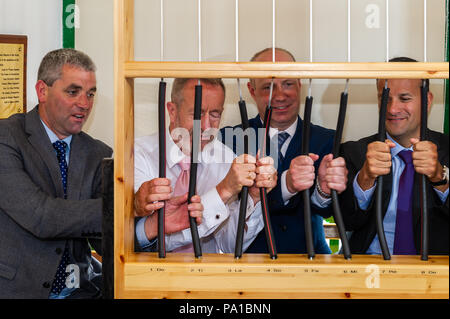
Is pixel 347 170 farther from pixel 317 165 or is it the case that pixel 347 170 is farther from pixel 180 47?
pixel 180 47

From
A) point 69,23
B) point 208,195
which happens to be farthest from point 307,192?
point 69,23

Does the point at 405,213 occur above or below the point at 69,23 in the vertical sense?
below

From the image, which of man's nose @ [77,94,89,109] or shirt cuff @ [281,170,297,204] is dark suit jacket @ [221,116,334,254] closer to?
shirt cuff @ [281,170,297,204]

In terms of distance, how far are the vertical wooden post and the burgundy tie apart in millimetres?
651

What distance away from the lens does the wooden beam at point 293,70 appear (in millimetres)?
1037

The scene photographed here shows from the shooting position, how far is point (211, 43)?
1.66 metres

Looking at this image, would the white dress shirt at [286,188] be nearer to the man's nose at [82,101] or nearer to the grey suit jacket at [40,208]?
the grey suit jacket at [40,208]

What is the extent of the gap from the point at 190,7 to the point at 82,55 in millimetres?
374

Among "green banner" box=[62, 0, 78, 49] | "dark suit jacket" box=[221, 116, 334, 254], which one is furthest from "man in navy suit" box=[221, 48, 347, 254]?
"green banner" box=[62, 0, 78, 49]

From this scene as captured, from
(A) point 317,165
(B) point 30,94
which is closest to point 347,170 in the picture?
(A) point 317,165

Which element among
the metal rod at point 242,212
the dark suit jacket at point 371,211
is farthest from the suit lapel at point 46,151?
the dark suit jacket at point 371,211

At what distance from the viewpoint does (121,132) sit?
1047 millimetres

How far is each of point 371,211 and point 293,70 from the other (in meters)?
0.42

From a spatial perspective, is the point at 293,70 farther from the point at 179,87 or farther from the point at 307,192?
the point at 179,87
